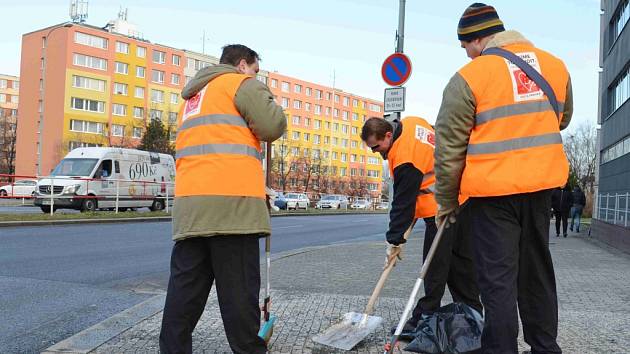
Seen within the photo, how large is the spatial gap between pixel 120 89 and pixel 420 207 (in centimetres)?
6997

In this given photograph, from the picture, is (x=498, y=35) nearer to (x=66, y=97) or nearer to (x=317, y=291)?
(x=317, y=291)

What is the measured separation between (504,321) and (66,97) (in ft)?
222

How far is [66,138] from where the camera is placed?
208 ft

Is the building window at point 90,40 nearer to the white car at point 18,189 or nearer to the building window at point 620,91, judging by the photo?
the white car at point 18,189

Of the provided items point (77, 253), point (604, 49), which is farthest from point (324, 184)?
point (77, 253)

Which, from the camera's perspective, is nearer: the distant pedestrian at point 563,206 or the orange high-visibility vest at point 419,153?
the orange high-visibility vest at point 419,153

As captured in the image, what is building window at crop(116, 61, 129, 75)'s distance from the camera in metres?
69.1

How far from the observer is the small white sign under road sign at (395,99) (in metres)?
9.31

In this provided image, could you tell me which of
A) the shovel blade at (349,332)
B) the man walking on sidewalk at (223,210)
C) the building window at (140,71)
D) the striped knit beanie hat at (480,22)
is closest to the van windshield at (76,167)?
the shovel blade at (349,332)

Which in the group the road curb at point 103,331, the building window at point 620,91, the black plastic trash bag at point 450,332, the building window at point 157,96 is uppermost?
the building window at point 157,96

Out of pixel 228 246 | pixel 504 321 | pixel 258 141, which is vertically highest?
pixel 258 141

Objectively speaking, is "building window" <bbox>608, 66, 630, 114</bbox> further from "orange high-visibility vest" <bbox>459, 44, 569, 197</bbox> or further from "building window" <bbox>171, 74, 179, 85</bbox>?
"building window" <bbox>171, 74, 179, 85</bbox>

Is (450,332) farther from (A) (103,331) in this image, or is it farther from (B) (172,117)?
(B) (172,117)

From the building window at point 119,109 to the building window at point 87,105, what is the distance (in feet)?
4.75
